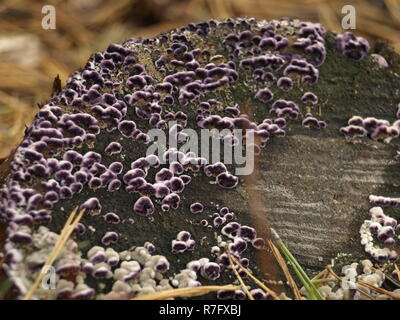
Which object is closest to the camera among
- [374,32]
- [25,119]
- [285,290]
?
[285,290]

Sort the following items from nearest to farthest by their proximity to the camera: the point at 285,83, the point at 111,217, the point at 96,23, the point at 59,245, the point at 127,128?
the point at 59,245
the point at 111,217
the point at 127,128
the point at 285,83
the point at 96,23

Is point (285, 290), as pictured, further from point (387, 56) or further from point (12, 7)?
point (12, 7)

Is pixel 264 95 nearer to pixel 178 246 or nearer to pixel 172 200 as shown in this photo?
pixel 172 200

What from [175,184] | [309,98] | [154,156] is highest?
[309,98]

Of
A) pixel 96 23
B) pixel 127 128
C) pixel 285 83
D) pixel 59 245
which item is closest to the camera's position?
pixel 59 245

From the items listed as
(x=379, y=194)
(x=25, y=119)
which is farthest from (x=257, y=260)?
(x=25, y=119)

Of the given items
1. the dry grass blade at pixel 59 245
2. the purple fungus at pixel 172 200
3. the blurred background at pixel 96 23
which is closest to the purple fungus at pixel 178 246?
the purple fungus at pixel 172 200

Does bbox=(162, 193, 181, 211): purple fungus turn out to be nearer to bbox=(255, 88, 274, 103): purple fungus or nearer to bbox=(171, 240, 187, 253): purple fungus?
bbox=(171, 240, 187, 253): purple fungus

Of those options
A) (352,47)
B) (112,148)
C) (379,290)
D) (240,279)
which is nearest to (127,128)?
(112,148)
